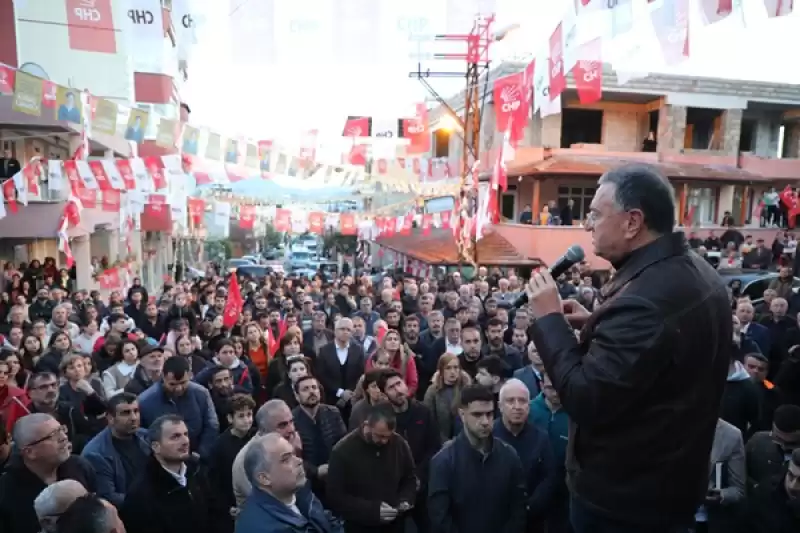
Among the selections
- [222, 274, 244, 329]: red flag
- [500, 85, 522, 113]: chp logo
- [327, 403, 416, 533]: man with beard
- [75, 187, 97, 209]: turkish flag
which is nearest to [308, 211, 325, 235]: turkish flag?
[75, 187, 97, 209]: turkish flag

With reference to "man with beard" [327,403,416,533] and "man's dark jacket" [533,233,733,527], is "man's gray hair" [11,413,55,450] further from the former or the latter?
"man's dark jacket" [533,233,733,527]

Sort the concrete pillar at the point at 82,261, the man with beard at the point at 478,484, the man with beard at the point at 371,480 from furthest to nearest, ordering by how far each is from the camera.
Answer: the concrete pillar at the point at 82,261 → the man with beard at the point at 371,480 → the man with beard at the point at 478,484

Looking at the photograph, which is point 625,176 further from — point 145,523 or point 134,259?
point 134,259

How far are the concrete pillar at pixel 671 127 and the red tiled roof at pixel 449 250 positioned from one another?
321 inches

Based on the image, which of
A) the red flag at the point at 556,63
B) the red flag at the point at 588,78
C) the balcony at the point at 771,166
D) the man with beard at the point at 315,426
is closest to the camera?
the man with beard at the point at 315,426

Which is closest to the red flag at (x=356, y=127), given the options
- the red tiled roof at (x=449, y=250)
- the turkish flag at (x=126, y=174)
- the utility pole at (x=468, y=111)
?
the utility pole at (x=468, y=111)

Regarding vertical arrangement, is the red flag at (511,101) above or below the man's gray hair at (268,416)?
above

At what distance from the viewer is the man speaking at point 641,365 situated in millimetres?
1522

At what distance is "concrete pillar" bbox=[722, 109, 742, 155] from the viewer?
82.8ft

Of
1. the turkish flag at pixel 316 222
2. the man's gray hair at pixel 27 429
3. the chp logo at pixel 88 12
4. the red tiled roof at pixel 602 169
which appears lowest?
the man's gray hair at pixel 27 429

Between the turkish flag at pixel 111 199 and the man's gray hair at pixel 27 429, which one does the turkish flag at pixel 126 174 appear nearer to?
the turkish flag at pixel 111 199

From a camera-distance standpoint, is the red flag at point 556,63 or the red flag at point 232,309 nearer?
the red flag at point 556,63

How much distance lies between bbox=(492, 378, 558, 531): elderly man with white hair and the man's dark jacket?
256 cm

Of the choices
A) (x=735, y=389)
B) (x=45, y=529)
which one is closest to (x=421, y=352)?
(x=735, y=389)
